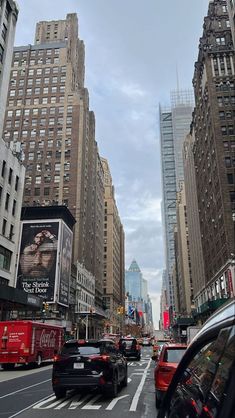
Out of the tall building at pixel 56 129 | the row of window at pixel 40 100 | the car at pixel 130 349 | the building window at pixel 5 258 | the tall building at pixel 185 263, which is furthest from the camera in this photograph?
the tall building at pixel 185 263

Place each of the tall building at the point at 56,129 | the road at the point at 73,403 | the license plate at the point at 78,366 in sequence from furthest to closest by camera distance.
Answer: the tall building at the point at 56,129 → the license plate at the point at 78,366 → the road at the point at 73,403

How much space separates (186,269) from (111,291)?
2851cm

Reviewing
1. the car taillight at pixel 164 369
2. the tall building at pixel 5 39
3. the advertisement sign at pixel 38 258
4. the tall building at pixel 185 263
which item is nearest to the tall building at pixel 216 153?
the advertisement sign at pixel 38 258

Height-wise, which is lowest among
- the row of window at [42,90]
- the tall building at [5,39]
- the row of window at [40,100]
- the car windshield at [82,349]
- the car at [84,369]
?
the car at [84,369]

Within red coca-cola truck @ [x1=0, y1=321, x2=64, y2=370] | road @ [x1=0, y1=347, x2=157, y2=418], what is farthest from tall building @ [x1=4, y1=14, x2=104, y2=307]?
road @ [x1=0, y1=347, x2=157, y2=418]

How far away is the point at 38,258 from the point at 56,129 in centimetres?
4078

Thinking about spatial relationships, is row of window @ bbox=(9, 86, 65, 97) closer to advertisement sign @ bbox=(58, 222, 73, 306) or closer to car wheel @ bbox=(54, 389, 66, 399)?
advertisement sign @ bbox=(58, 222, 73, 306)

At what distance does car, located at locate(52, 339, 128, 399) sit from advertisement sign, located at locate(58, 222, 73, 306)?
186 ft

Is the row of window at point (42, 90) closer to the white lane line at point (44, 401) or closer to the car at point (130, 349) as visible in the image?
the car at point (130, 349)

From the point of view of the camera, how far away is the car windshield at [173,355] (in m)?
10.5

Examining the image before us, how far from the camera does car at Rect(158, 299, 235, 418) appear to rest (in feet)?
6.35

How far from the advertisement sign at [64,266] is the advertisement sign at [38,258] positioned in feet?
5.48

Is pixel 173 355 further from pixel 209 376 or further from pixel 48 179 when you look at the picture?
pixel 48 179

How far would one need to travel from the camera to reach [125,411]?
1009 cm
